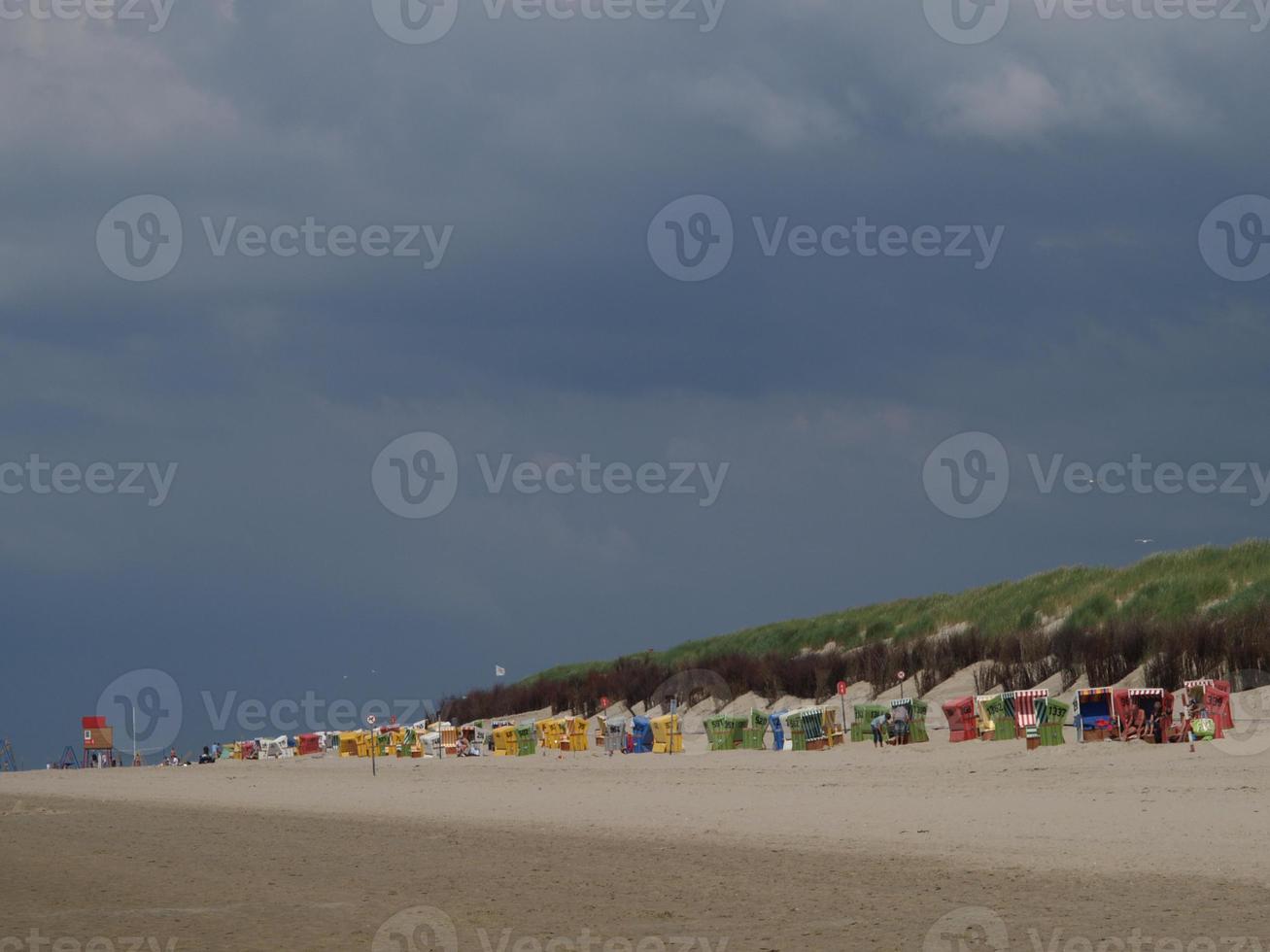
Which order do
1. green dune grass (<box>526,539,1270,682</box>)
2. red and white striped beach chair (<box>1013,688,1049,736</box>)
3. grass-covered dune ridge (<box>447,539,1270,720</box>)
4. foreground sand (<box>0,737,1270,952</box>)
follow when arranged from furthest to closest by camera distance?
green dune grass (<box>526,539,1270,682</box>) < grass-covered dune ridge (<box>447,539,1270,720</box>) < red and white striped beach chair (<box>1013,688,1049,736</box>) < foreground sand (<box>0,737,1270,952</box>)

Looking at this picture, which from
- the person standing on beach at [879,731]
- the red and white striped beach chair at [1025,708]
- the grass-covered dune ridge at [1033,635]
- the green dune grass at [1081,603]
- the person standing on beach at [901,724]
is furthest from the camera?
the green dune grass at [1081,603]

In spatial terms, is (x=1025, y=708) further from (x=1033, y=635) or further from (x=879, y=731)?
(x=1033, y=635)

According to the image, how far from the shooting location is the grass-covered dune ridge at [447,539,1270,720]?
28.7 meters

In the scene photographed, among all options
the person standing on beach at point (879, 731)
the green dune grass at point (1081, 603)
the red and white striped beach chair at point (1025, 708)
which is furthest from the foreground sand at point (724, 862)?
the green dune grass at point (1081, 603)

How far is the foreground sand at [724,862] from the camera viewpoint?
10836 mm

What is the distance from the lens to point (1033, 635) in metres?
34.9

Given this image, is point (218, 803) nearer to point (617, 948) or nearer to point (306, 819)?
point (306, 819)

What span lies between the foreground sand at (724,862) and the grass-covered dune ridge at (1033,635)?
6.32m

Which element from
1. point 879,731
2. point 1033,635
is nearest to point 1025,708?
point 879,731

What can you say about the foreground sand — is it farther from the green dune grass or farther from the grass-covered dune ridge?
the green dune grass

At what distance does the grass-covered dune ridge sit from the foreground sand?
6.32 meters

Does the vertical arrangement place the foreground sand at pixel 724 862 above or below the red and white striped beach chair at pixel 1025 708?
below

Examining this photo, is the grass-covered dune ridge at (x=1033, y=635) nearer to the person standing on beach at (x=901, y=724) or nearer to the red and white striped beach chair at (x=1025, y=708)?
the red and white striped beach chair at (x=1025, y=708)

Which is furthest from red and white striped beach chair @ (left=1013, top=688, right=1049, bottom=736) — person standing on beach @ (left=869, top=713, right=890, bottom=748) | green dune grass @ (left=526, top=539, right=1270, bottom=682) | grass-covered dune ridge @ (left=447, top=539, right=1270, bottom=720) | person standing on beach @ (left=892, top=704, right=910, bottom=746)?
green dune grass @ (left=526, top=539, right=1270, bottom=682)
